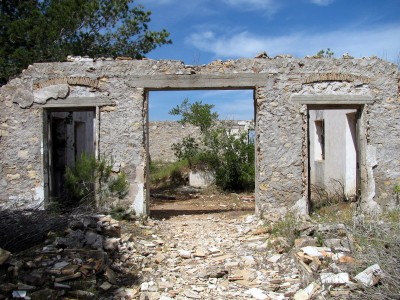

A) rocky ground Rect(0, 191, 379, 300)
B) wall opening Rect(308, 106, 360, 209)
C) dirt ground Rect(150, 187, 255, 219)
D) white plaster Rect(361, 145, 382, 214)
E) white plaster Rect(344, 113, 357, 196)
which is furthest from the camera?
white plaster Rect(344, 113, 357, 196)

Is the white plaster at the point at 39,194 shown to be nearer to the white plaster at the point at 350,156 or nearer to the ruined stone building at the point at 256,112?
the ruined stone building at the point at 256,112

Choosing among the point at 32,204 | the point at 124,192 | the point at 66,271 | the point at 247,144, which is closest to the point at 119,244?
the point at 66,271

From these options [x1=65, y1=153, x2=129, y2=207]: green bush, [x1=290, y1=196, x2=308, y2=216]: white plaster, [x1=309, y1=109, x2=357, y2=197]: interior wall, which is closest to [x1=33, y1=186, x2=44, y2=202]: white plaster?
[x1=65, y1=153, x2=129, y2=207]: green bush

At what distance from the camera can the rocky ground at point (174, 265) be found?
4090 millimetres

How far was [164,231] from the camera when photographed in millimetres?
6922

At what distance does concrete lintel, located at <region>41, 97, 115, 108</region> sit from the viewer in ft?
24.1

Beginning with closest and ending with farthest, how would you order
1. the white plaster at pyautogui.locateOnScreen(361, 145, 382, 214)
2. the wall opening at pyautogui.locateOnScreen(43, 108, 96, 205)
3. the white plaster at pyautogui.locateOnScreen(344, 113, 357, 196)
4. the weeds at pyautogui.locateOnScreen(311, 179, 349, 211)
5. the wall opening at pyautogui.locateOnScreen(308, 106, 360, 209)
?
1. the white plaster at pyautogui.locateOnScreen(361, 145, 382, 214)
2. the wall opening at pyautogui.locateOnScreen(43, 108, 96, 205)
3. the weeds at pyautogui.locateOnScreen(311, 179, 349, 211)
4. the wall opening at pyautogui.locateOnScreen(308, 106, 360, 209)
5. the white plaster at pyautogui.locateOnScreen(344, 113, 357, 196)

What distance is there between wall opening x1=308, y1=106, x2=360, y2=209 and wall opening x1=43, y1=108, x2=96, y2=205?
5.06 meters

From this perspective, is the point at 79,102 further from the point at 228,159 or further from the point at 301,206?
the point at 228,159

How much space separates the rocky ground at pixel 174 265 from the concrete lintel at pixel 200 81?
2.52m

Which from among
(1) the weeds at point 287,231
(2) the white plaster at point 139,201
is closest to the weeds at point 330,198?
(1) the weeds at point 287,231

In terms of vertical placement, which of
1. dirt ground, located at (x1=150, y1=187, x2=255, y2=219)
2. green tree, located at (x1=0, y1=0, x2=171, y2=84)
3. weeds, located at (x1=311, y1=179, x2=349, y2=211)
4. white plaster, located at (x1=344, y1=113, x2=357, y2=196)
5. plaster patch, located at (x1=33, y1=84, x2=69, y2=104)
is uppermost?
green tree, located at (x1=0, y1=0, x2=171, y2=84)

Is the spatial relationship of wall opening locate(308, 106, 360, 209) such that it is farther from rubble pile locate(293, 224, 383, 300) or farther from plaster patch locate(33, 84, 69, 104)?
plaster patch locate(33, 84, 69, 104)

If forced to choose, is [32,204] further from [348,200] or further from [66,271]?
[348,200]
